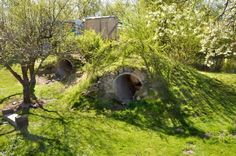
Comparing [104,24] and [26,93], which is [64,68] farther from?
[26,93]

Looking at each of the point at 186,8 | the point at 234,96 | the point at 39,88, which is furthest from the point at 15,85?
the point at 186,8

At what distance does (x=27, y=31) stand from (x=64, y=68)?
22.1ft

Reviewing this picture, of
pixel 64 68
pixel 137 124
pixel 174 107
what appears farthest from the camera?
pixel 64 68

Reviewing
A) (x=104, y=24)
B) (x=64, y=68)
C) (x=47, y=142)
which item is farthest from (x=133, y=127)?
(x=104, y=24)

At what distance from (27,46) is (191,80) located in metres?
8.14

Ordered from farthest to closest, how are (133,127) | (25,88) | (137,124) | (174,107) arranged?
1. (25,88)
2. (174,107)
3. (137,124)
4. (133,127)

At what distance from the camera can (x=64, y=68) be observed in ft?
72.5

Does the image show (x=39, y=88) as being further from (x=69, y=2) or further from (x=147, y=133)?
(x=147, y=133)

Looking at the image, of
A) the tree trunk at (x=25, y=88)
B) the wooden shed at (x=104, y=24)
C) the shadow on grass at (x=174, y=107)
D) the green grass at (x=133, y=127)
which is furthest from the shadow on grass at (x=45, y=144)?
the wooden shed at (x=104, y=24)

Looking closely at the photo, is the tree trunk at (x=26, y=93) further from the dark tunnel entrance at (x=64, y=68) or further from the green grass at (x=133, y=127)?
the dark tunnel entrance at (x=64, y=68)

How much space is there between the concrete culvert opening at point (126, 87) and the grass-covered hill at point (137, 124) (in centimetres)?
87

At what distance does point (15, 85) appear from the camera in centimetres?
2119

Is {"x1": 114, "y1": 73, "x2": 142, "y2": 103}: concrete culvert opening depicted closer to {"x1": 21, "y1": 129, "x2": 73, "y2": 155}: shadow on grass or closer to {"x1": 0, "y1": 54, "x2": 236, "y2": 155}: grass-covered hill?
{"x1": 0, "y1": 54, "x2": 236, "y2": 155}: grass-covered hill

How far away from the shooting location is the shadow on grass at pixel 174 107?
1304cm
